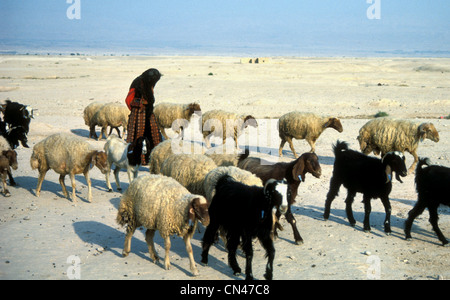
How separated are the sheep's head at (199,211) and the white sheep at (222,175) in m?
1.09

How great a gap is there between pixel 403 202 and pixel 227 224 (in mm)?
5796

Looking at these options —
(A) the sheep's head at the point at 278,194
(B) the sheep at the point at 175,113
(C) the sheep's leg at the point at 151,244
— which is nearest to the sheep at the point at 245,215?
(A) the sheep's head at the point at 278,194

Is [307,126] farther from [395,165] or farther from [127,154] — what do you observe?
[395,165]

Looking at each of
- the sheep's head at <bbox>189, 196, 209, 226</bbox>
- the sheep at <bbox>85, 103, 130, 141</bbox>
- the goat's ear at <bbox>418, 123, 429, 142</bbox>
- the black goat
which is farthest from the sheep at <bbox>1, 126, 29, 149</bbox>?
the goat's ear at <bbox>418, 123, 429, 142</bbox>

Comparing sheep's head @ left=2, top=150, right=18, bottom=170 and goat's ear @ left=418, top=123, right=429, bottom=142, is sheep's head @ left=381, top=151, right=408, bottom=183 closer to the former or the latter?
goat's ear @ left=418, top=123, right=429, bottom=142

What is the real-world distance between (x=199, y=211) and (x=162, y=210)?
24.8 inches

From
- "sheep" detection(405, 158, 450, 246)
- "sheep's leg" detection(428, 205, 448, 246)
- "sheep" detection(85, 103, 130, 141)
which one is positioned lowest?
"sheep's leg" detection(428, 205, 448, 246)

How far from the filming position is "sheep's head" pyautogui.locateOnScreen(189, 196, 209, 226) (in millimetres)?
6902

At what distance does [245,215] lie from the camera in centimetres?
689

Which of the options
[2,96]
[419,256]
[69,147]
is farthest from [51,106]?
[419,256]

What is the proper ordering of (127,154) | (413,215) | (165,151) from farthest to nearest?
(127,154) < (165,151) < (413,215)

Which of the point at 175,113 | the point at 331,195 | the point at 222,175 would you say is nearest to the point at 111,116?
the point at 175,113

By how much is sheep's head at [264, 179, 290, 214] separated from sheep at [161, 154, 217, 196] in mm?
2617
